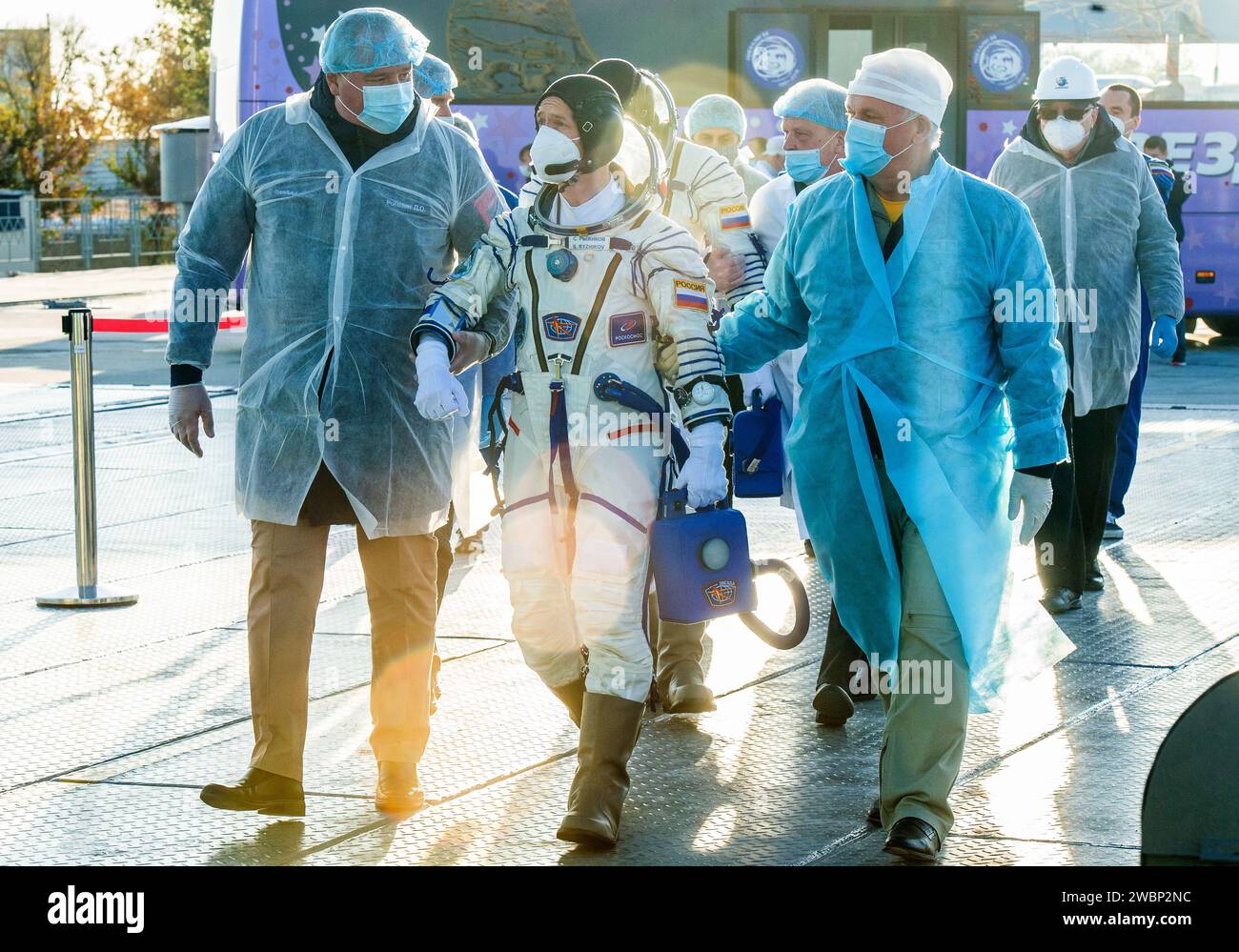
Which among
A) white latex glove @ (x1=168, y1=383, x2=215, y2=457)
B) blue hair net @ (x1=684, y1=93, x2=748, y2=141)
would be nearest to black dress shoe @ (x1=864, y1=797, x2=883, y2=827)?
white latex glove @ (x1=168, y1=383, x2=215, y2=457)

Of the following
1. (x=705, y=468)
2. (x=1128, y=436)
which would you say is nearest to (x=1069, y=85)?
(x=1128, y=436)

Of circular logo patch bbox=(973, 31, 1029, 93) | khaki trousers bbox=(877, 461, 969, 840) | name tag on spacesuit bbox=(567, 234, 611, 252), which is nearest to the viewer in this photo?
khaki trousers bbox=(877, 461, 969, 840)

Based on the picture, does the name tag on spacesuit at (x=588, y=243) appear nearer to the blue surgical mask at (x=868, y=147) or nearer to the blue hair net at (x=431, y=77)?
the blue surgical mask at (x=868, y=147)

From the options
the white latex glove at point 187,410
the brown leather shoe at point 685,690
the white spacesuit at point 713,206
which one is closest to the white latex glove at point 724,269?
the white spacesuit at point 713,206

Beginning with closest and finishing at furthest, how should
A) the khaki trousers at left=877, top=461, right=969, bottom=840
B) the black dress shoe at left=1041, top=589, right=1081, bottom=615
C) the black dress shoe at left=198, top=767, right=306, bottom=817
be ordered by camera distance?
the khaki trousers at left=877, top=461, right=969, bottom=840
the black dress shoe at left=198, top=767, right=306, bottom=817
the black dress shoe at left=1041, top=589, right=1081, bottom=615

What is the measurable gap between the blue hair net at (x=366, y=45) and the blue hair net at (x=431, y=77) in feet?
4.45

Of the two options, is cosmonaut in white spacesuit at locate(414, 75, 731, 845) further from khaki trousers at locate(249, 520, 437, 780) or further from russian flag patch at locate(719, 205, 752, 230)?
russian flag patch at locate(719, 205, 752, 230)

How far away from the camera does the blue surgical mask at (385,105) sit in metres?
4.87

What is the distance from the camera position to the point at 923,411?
183 inches

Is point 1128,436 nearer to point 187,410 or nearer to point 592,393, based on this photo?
point 592,393

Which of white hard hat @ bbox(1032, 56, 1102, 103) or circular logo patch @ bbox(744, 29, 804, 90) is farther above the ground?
circular logo patch @ bbox(744, 29, 804, 90)

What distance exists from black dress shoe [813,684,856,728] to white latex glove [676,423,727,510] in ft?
4.19

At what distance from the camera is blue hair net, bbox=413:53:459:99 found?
20.7 feet
